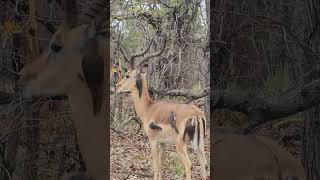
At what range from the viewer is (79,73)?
128 inches

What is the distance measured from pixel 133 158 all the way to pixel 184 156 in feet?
1.27

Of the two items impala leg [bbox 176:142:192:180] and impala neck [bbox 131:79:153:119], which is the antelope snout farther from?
impala leg [bbox 176:142:192:180]

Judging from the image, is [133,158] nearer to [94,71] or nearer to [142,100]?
[142,100]

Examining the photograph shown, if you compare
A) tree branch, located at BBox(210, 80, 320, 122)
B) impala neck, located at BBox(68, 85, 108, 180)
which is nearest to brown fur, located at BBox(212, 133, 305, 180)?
tree branch, located at BBox(210, 80, 320, 122)

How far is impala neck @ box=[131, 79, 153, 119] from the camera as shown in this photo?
11.6 ft

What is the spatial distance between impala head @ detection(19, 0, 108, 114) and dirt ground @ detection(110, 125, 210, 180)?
388 mm

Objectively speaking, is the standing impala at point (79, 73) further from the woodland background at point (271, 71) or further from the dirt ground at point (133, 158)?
the woodland background at point (271, 71)

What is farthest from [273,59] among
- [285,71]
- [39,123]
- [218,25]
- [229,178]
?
[39,123]

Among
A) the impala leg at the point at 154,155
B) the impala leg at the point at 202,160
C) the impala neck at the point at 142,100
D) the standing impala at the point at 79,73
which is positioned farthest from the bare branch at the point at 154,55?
the impala leg at the point at 202,160

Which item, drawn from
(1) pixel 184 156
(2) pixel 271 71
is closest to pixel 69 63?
(1) pixel 184 156

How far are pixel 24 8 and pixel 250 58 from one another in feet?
4.93

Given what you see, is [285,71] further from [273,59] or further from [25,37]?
[25,37]

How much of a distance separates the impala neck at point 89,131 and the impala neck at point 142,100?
0.29 meters

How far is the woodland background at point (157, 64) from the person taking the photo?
11.1ft
